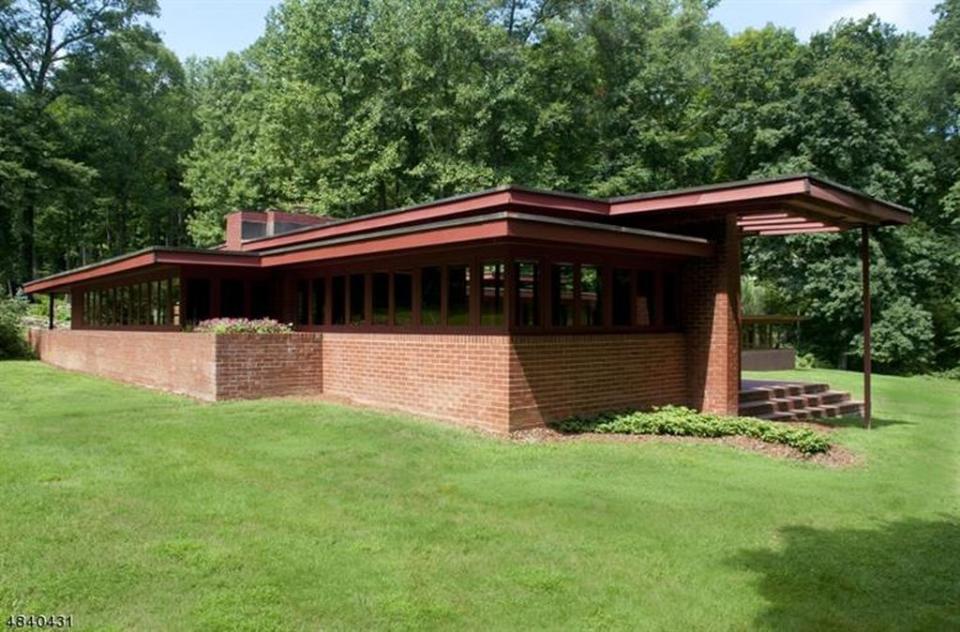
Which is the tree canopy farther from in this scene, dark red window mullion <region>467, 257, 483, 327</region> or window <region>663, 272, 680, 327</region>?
dark red window mullion <region>467, 257, 483, 327</region>

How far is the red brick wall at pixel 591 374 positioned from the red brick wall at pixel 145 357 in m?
5.70

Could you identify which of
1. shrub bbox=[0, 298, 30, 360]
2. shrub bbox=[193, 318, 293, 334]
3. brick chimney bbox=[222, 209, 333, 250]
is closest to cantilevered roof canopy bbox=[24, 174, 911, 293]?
shrub bbox=[193, 318, 293, 334]

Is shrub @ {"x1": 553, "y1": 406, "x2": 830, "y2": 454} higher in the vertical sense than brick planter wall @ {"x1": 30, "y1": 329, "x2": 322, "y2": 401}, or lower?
lower

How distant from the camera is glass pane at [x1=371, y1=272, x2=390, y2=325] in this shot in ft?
41.3

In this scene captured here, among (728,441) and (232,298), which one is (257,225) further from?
(728,441)

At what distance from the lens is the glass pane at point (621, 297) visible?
11.9 metres

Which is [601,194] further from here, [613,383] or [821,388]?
[613,383]

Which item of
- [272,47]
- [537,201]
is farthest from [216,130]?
[537,201]

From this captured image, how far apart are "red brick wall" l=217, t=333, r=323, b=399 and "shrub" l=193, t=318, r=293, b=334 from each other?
0.15 metres

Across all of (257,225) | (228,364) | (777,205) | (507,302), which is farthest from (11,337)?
(777,205)

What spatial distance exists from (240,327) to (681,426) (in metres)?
7.61

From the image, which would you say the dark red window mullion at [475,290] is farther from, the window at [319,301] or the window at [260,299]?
the window at [260,299]

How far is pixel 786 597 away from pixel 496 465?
13.4 ft

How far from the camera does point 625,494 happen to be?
7.21 metres
